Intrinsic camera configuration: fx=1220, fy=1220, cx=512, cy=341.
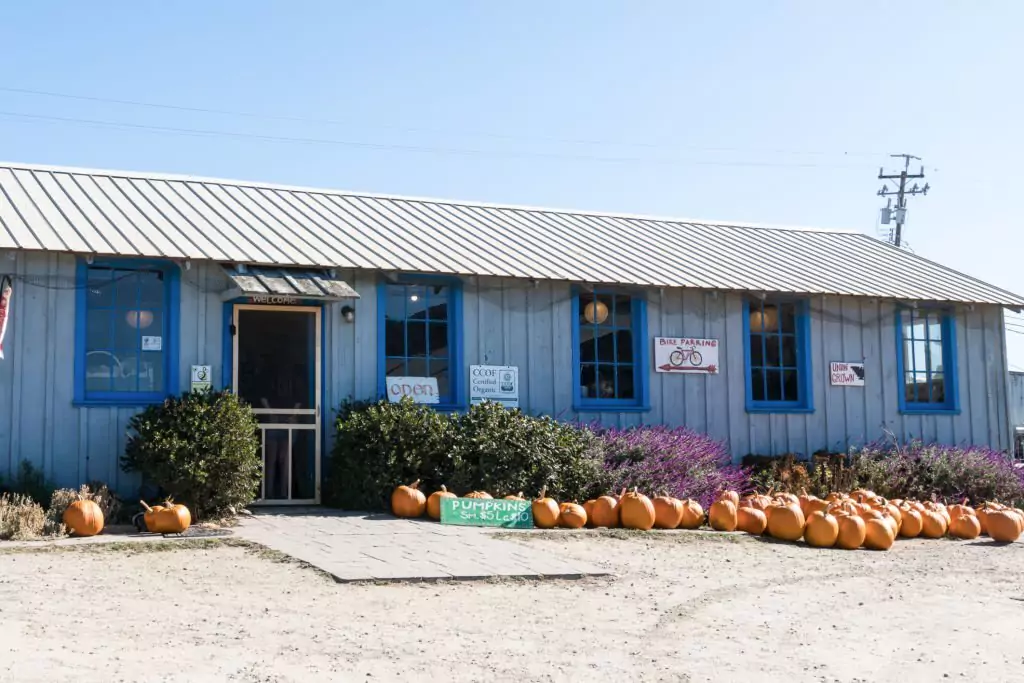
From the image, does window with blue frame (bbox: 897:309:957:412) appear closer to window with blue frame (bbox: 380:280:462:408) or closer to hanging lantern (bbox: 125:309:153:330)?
window with blue frame (bbox: 380:280:462:408)

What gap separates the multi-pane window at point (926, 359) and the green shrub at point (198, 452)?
32.4 ft

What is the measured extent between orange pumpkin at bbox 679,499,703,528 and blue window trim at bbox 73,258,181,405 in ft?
18.0

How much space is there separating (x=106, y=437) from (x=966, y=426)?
12046mm

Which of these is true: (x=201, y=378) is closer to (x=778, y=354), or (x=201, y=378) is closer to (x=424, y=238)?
(x=424, y=238)

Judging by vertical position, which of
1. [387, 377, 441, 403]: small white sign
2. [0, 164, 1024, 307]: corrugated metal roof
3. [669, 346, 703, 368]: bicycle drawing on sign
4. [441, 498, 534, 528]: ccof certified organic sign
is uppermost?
[0, 164, 1024, 307]: corrugated metal roof

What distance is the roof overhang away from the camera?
12797 mm

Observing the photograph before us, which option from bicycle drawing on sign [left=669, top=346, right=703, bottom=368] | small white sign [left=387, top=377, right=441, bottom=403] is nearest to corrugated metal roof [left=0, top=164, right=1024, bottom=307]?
bicycle drawing on sign [left=669, top=346, right=703, bottom=368]

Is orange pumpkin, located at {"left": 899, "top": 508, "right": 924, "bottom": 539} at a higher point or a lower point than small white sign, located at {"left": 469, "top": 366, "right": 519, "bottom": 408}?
lower

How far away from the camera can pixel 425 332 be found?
47.6 ft

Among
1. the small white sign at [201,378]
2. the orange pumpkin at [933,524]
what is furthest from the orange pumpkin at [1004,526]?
the small white sign at [201,378]

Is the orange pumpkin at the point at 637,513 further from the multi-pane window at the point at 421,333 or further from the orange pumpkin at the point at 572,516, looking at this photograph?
the multi-pane window at the point at 421,333

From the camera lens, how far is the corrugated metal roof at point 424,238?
13305 mm

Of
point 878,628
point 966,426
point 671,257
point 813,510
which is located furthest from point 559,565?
point 966,426

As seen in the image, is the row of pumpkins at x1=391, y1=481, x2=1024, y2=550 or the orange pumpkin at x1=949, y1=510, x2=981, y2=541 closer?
the row of pumpkins at x1=391, y1=481, x2=1024, y2=550
